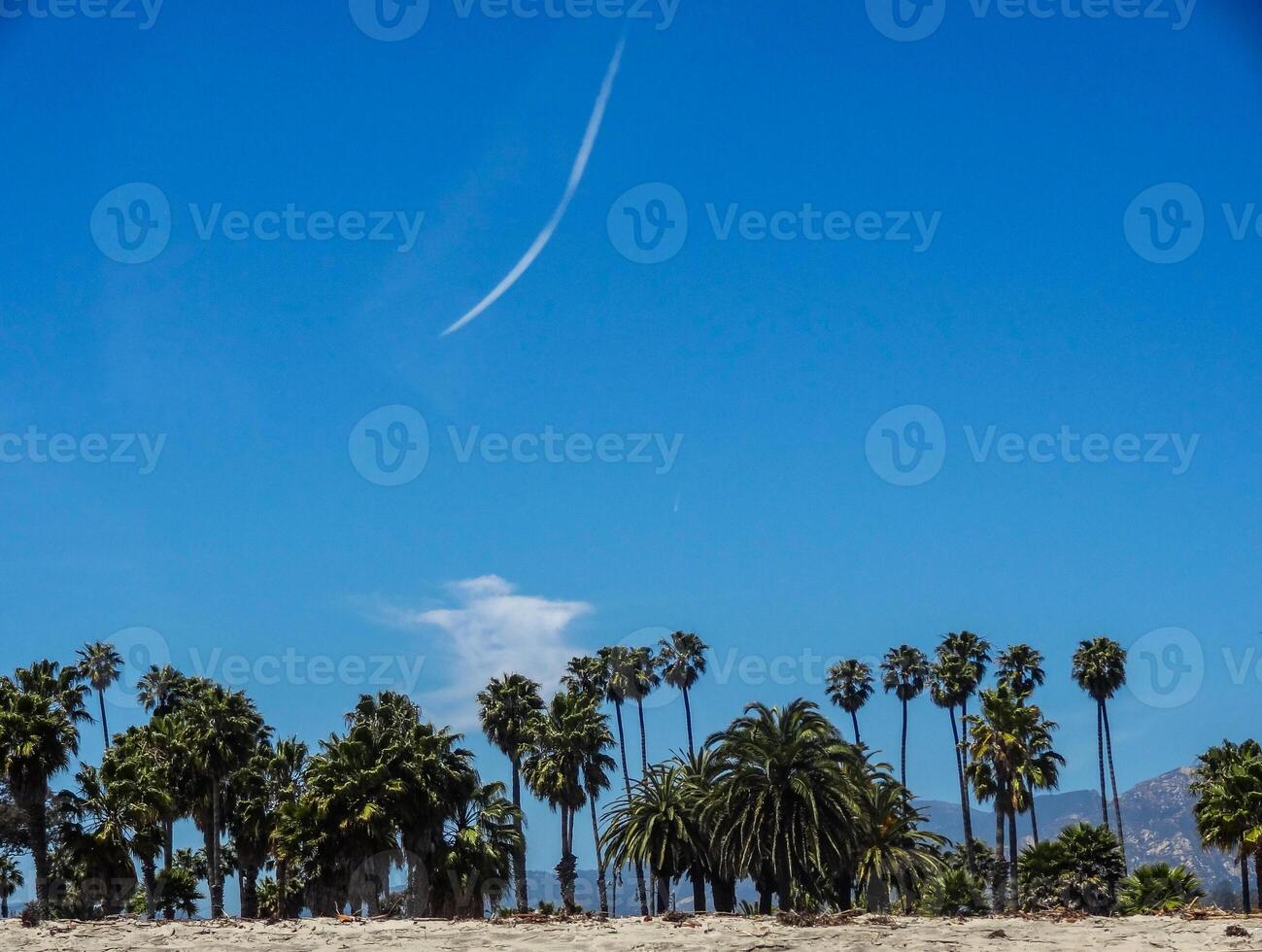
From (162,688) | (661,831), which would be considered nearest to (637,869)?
(661,831)

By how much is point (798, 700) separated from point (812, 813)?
468 cm

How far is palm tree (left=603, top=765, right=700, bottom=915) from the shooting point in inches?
2141

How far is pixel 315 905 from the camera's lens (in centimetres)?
5350

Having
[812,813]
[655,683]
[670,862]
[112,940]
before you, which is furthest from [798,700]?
[655,683]

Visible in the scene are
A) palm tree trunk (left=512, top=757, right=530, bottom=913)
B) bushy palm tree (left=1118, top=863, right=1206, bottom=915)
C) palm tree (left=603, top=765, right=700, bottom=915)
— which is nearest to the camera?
bushy palm tree (left=1118, top=863, right=1206, bottom=915)

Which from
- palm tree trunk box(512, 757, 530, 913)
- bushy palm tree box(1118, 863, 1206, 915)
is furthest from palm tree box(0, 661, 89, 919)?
bushy palm tree box(1118, 863, 1206, 915)

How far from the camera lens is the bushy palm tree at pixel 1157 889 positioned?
45.5 metres

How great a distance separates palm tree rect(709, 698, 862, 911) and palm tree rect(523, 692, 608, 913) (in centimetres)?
2422

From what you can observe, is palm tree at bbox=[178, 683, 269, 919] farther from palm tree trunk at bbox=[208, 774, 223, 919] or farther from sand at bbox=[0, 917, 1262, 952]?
sand at bbox=[0, 917, 1262, 952]

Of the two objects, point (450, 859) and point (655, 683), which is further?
point (655, 683)

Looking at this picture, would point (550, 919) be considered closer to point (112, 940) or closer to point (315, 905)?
point (112, 940)

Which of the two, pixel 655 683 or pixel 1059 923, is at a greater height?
pixel 655 683

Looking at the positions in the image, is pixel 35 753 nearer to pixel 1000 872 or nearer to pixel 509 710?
pixel 509 710

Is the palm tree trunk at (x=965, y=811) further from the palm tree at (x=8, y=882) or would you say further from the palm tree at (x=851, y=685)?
the palm tree at (x=8, y=882)
